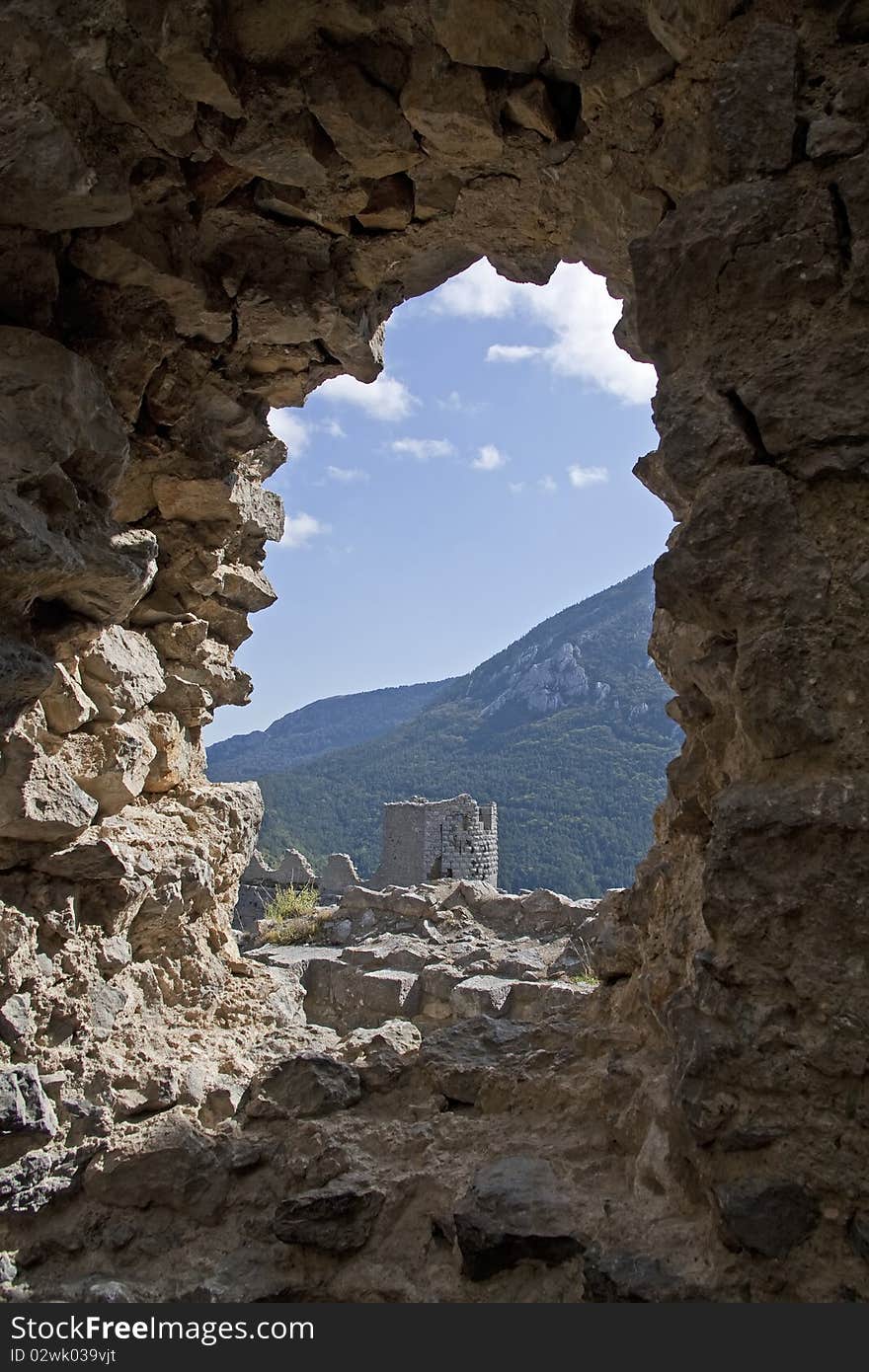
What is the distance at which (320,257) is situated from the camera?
3061 mm

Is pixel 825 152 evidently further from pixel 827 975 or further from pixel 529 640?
pixel 529 640

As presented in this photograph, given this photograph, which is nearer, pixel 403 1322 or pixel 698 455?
pixel 403 1322

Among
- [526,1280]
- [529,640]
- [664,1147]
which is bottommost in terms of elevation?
[526,1280]

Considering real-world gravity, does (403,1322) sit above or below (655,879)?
below

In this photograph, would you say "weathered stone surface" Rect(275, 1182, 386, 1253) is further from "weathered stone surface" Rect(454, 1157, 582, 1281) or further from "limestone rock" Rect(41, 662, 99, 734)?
"limestone rock" Rect(41, 662, 99, 734)

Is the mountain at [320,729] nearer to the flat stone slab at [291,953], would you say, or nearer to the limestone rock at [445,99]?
the flat stone slab at [291,953]

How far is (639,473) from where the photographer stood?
2812mm

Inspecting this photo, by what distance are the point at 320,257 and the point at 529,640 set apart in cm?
6243

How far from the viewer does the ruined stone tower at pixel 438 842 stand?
15.1m

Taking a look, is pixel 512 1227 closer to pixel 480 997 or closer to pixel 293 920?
pixel 480 997

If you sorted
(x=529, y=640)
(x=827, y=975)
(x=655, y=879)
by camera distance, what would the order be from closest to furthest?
(x=827, y=975)
(x=655, y=879)
(x=529, y=640)

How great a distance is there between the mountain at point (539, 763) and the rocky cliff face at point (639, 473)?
33.6 meters

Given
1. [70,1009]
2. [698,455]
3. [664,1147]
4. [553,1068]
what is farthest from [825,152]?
[70,1009]

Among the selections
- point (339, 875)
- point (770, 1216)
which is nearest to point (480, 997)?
Result: point (770, 1216)
